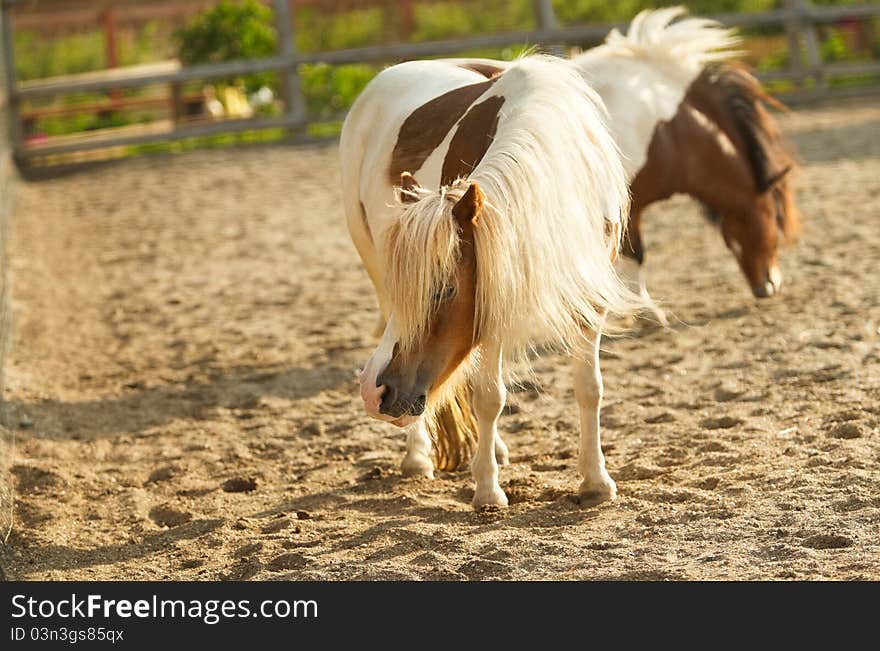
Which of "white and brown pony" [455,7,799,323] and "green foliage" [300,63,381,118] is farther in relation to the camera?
"green foliage" [300,63,381,118]

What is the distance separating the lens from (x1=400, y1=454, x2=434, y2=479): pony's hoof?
4.34m

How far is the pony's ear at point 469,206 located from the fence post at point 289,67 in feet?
30.2

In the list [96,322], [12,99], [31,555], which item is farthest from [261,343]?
[12,99]

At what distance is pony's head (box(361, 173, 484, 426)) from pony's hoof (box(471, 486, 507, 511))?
67 centimetres

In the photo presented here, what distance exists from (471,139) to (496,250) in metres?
0.71

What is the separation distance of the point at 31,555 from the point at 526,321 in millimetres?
1800

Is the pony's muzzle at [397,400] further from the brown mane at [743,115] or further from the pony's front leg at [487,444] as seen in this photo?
the brown mane at [743,115]

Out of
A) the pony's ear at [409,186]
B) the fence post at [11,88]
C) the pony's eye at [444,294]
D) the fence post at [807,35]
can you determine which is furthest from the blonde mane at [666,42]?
the fence post at [11,88]

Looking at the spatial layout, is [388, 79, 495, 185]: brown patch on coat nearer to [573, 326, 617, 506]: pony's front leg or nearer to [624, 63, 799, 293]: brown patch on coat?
[573, 326, 617, 506]: pony's front leg

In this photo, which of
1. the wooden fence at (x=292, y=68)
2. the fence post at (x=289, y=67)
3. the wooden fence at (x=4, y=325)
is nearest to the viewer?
the wooden fence at (x=4, y=325)

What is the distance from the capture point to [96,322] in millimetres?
6777

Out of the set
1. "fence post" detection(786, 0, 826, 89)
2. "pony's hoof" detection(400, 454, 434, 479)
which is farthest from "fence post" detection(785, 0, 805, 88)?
"pony's hoof" detection(400, 454, 434, 479)

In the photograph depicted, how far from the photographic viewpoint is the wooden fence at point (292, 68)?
11.6 meters

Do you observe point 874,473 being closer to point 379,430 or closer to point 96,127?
point 379,430
